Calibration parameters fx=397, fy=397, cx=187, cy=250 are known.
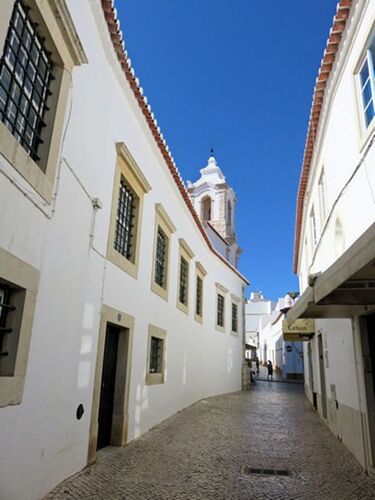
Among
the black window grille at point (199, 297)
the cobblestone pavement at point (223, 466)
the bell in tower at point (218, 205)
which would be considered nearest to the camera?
the cobblestone pavement at point (223, 466)

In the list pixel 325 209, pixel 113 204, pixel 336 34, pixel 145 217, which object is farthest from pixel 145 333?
pixel 336 34

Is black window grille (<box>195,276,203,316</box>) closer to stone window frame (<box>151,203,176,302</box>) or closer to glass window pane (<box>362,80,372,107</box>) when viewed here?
stone window frame (<box>151,203,176,302</box>)

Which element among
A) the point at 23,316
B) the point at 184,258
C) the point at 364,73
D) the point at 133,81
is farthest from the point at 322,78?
the point at 184,258

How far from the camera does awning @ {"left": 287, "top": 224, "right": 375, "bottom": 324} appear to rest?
11.5 feet

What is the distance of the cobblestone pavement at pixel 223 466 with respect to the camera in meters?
4.88

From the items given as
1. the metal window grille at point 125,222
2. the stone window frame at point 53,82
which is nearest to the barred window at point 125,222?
the metal window grille at point 125,222

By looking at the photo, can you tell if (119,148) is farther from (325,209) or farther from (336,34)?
(325,209)

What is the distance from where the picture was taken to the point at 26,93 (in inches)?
169

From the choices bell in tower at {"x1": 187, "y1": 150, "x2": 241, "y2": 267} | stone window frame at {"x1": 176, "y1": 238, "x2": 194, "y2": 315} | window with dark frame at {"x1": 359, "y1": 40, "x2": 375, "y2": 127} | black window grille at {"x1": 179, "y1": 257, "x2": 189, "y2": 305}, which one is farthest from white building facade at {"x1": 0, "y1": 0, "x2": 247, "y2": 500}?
bell in tower at {"x1": 187, "y1": 150, "x2": 241, "y2": 267}

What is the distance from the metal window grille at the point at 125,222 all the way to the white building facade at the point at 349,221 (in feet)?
11.1

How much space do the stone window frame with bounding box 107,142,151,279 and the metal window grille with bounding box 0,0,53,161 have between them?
2438 millimetres

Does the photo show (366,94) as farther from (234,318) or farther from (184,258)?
(234,318)

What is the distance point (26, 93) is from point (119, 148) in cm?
292

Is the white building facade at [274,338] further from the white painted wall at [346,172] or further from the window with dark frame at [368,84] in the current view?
the window with dark frame at [368,84]
